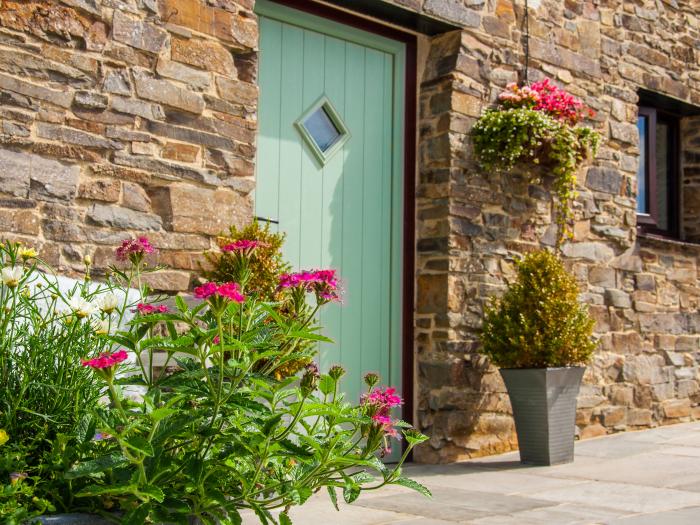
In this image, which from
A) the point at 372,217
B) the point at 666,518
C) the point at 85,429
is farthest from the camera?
the point at 372,217

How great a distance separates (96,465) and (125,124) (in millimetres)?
2304

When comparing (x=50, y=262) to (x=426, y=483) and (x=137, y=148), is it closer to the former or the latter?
(x=137, y=148)

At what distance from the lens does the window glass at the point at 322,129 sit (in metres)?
5.37

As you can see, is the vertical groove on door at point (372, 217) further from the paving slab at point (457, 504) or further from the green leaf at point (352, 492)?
the green leaf at point (352, 492)

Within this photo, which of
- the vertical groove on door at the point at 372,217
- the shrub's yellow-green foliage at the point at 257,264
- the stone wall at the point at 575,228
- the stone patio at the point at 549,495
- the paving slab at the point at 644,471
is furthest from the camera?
the stone wall at the point at 575,228

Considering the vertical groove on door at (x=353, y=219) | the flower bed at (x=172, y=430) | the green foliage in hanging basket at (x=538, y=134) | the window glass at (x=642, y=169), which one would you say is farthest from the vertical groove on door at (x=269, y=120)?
the window glass at (x=642, y=169)

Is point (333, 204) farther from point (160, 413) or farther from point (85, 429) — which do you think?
point (160, 413)

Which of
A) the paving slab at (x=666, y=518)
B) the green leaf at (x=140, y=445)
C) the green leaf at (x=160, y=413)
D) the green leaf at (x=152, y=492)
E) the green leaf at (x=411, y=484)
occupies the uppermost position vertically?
the green leaf at (x=160, y=413)

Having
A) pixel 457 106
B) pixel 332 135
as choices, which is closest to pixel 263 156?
pixel 332 135

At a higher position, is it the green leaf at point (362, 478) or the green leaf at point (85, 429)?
the green leaf at point (85, 429)

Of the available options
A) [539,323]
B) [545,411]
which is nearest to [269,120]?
[539,323]

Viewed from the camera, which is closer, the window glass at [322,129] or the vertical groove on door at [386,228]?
the window glass at [322,129]

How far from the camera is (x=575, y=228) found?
6.46 meters

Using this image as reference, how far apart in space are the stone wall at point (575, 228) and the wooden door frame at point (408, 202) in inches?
2.3
